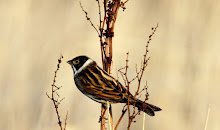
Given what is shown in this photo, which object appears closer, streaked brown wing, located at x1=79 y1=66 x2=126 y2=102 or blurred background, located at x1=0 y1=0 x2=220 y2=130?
streaked brown wing, located at x1=79 y1=66 x2=126 y2=102

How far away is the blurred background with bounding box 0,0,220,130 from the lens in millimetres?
1262

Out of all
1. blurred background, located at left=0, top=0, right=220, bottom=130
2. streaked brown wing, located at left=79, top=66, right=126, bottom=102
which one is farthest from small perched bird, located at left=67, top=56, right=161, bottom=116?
blurred background, located at left=0, top=0, right=220, bottom=130

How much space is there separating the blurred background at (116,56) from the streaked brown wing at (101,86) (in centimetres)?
28

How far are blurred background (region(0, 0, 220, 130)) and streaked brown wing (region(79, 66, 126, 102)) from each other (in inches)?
11.0

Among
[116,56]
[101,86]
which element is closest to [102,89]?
[101,86]

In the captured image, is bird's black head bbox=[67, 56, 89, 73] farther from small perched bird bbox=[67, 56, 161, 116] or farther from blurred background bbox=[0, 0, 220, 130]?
blurred background bbox=[0, 0, 220, 130]

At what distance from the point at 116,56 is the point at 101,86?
13.5 inches
